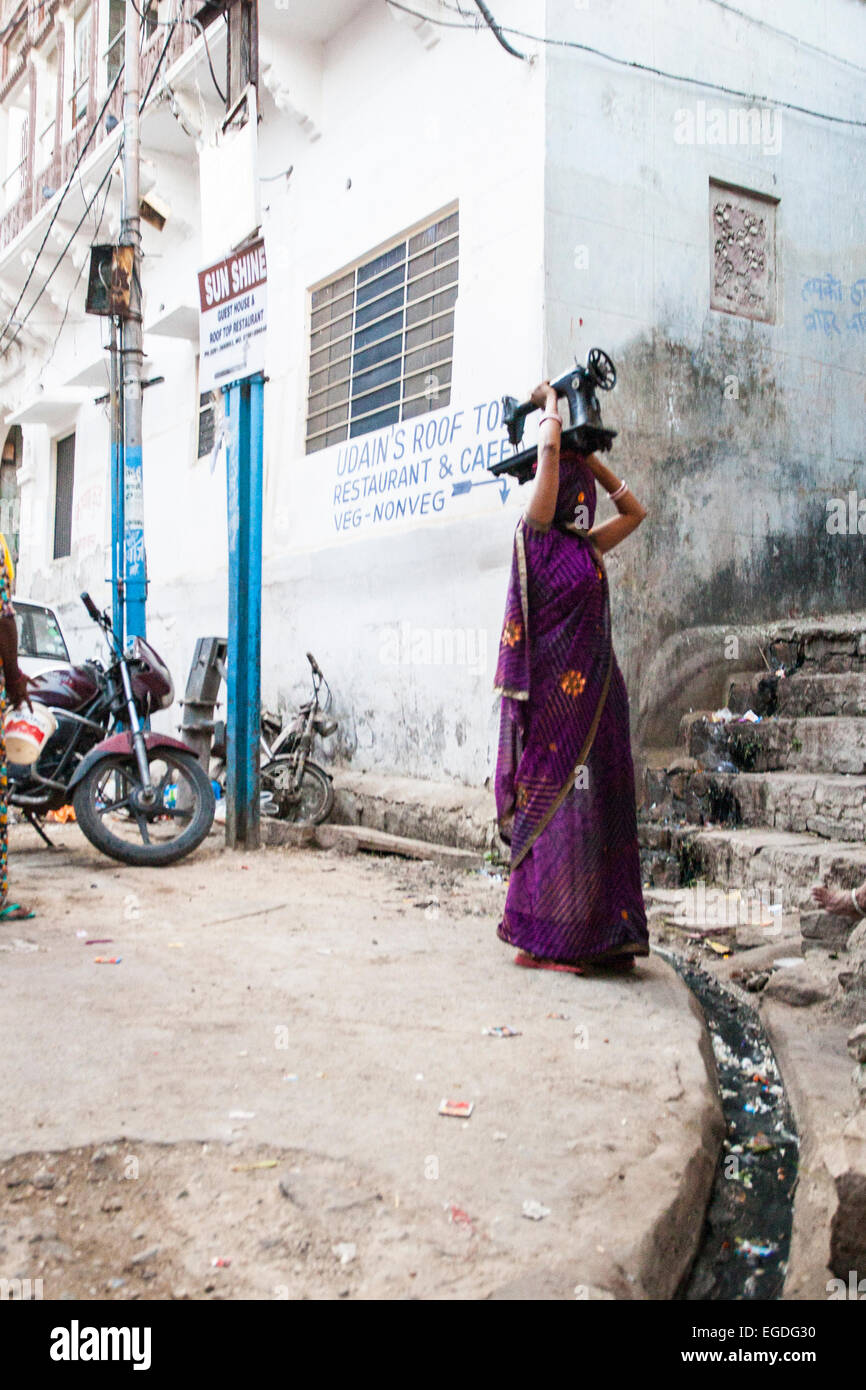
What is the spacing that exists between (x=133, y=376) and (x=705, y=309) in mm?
4268

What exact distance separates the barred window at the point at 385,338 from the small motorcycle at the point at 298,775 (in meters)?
2.06

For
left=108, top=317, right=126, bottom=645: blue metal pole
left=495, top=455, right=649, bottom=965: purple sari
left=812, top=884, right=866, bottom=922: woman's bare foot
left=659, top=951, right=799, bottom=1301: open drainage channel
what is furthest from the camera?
left=108, top=317, right=126, bottom=645: blue metal pole

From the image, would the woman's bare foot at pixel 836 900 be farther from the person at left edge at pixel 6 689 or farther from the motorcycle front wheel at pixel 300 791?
the motorcycle front wheel at pixel 300 791

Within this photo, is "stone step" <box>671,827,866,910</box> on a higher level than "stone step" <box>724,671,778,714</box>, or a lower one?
lower

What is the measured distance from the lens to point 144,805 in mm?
5312

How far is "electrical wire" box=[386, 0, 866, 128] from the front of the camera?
19.5 feet

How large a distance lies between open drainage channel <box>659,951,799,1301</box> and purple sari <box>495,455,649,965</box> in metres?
0.49

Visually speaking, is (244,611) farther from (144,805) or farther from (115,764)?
(144,805)

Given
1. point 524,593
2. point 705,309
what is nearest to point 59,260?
point 705,309

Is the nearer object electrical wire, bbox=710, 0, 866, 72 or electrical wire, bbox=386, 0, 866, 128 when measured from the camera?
electrical wire, bbox=386, 0, 866, 128

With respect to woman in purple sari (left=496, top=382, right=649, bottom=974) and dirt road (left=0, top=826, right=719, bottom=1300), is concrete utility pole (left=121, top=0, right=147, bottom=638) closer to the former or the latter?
dirt road (left=0, top=826, right=719, bottom=1300)

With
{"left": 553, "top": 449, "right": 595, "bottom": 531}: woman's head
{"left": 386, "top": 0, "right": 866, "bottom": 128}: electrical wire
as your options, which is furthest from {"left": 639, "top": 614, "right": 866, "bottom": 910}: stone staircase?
{"left": 386, "top": 0, "right": 866, "bottom": 128}: electrical wire

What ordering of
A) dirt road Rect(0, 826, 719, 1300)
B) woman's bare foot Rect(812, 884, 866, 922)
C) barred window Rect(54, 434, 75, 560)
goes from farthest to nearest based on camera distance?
1. barred window Rect(54, 434, 75, 560)
2. woman's bare foot Rect(812, 884, 866, 922)
3. dirt road Rect(0, 826, 719, 1300)
